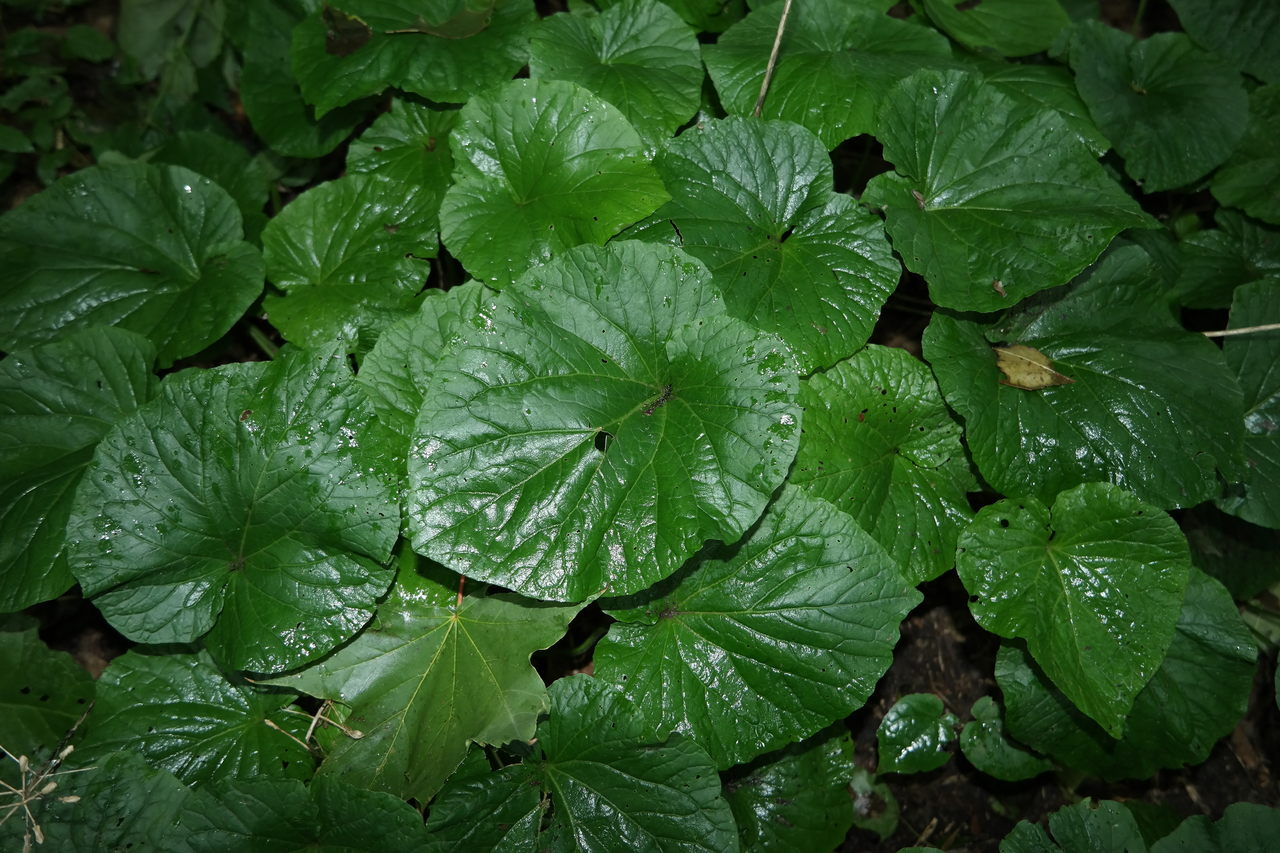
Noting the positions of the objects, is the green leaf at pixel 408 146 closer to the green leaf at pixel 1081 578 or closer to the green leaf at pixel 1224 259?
the green leaf at pixel 1081 578

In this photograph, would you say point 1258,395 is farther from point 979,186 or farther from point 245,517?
point 245,517

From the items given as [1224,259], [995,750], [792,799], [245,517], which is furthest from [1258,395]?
[245,517]

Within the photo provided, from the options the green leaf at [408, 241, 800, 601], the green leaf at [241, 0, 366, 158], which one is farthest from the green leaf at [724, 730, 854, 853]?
the green leaf at [241, 0, 366, 158]

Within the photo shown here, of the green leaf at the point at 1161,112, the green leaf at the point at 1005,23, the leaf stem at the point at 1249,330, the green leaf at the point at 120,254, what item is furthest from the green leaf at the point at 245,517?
the green leaf at the point at 1161,112

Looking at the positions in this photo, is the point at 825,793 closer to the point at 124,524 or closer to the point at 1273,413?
the point at 1273,413

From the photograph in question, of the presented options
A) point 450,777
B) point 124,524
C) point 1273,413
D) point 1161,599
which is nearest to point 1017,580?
point 1161,599

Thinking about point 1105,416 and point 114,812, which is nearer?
point 114,812
